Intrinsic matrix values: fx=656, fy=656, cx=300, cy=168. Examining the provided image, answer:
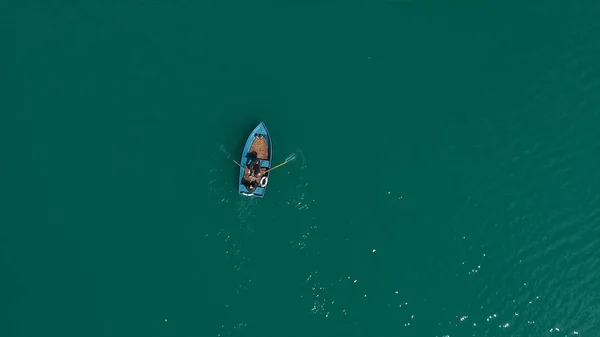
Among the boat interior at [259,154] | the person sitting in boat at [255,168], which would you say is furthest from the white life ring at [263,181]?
the person sitting in boat at [255,168]

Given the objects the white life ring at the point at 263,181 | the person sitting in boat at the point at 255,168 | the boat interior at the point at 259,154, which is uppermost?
the boat interior at the point at 259,154

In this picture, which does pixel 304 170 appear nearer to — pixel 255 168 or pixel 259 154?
pixel 259 154

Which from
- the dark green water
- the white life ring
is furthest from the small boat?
the dark green water

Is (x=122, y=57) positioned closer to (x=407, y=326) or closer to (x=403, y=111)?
→ (x=403, y=111)

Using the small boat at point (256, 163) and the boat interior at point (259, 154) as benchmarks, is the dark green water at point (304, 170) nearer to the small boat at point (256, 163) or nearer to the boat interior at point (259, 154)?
the small boat at point (256, 163)

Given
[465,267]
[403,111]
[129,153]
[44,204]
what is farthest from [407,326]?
[44,204]

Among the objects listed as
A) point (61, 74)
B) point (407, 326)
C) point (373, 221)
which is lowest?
point (407, 326)

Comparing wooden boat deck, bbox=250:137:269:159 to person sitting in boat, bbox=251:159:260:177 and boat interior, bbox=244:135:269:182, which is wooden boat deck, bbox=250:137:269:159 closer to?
boat interior, bbox=244:135:269:182
